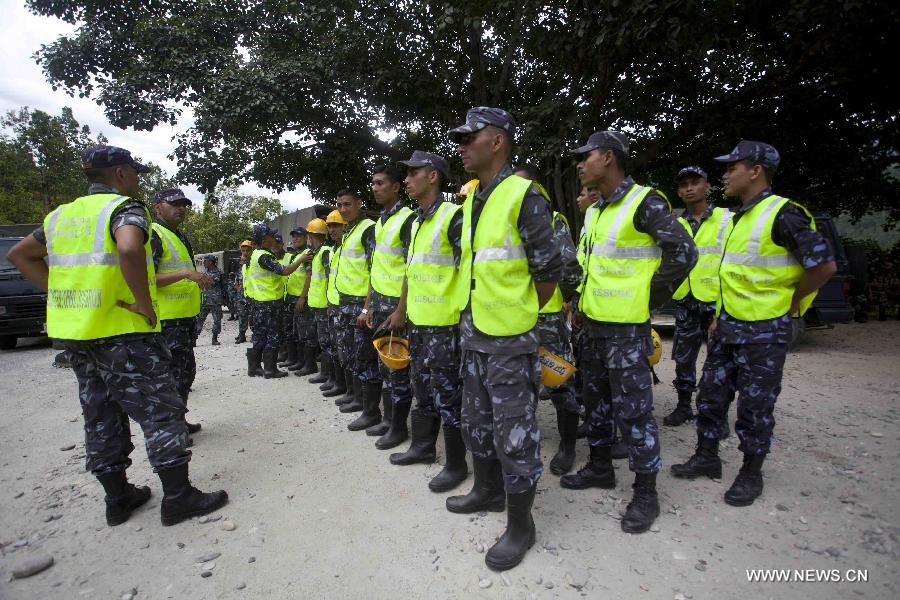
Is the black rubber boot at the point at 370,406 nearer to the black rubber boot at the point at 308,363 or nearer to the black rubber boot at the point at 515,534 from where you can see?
the black rubber boot at the point at 515,534

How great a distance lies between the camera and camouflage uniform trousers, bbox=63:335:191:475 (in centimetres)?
265

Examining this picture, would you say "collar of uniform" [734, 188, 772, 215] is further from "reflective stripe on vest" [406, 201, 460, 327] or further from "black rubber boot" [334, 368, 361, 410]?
"black rubber boot" [334, 368, 361, 410]

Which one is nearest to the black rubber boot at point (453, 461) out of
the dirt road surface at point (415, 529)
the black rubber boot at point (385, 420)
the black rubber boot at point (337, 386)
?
the dirt road surface at point (415, 529)

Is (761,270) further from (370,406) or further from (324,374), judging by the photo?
(324,374)

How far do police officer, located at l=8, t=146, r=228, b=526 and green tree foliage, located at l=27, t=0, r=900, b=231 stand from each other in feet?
20.4

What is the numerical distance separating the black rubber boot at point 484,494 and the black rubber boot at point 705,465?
1287 millimetres

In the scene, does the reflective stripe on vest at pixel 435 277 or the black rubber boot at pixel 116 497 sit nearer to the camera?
the black rubber boot at pixel 116 497

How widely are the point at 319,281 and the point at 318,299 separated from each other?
0.23 metres

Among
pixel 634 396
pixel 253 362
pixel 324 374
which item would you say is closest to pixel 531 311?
pixel 634 396

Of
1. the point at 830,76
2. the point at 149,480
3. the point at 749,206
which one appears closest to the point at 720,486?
the point at 749,206

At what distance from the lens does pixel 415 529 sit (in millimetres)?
2643

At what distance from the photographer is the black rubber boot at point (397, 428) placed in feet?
12.6

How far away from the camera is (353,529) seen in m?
2.66

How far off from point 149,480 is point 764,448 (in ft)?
13.5
